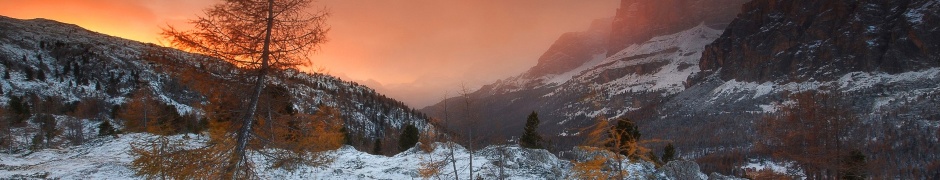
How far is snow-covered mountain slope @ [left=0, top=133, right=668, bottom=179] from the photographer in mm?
27500

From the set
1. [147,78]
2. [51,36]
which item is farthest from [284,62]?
[51,36]

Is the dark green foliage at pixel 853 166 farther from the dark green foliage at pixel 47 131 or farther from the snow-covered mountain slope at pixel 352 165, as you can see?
the dark green foliage at pixel 47 131

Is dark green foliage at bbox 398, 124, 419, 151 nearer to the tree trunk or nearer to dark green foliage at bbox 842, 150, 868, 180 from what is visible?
dark green foliage at bbox 842, 150, 868, 180

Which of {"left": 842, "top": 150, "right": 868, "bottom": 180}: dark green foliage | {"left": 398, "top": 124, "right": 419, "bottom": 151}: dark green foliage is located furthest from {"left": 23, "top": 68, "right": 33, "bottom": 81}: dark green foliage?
{"left": 842, "top": 150, "right": 868, "bottom": 180}: dark green foliage

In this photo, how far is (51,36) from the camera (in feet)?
454

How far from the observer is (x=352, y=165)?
106 ft

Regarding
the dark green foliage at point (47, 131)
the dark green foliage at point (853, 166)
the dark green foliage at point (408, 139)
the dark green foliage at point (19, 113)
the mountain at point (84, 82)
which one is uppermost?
the mountain at point (84, 82)

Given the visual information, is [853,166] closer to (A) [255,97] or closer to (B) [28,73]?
(A) [255,97]

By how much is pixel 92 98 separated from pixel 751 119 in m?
Result: 228

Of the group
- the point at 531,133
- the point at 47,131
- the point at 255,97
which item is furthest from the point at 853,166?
the point at 47,131

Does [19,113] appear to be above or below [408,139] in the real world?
above

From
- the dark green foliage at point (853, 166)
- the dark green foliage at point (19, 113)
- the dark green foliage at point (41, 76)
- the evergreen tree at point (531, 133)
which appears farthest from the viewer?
the dark green foliage at point (41, 76)

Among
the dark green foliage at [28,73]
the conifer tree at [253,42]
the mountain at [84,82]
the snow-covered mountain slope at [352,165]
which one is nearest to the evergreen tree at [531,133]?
the snow-covered mountain slope at [352,165]

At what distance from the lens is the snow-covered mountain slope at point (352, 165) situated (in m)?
27.5
